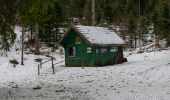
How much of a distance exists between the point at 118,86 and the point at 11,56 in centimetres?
2098

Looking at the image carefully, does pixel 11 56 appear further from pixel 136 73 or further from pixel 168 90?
pixel 168 90

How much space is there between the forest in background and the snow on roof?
392cm

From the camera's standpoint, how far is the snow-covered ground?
19078 millimetres

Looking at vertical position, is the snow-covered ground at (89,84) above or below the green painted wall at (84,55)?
below

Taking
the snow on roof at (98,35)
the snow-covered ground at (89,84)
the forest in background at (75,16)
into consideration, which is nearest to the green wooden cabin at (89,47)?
the snow on roof at (98,35)

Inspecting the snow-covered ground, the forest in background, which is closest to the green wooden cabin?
the snow-covered ground

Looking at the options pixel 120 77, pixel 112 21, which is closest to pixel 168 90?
pixel 120 77

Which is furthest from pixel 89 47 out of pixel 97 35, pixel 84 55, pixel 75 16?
pixel 75 16

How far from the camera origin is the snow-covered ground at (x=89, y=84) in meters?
19.1

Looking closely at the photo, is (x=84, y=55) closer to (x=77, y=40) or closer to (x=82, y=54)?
(x=82, y=54)

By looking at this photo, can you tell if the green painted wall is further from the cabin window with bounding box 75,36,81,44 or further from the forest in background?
the forest in background

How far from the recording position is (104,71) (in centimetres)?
3122

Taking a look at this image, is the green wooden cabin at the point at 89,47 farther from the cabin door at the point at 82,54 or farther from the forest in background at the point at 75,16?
the forest in background at the point at 75,16

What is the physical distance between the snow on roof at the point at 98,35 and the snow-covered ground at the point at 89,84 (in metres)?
4.30
